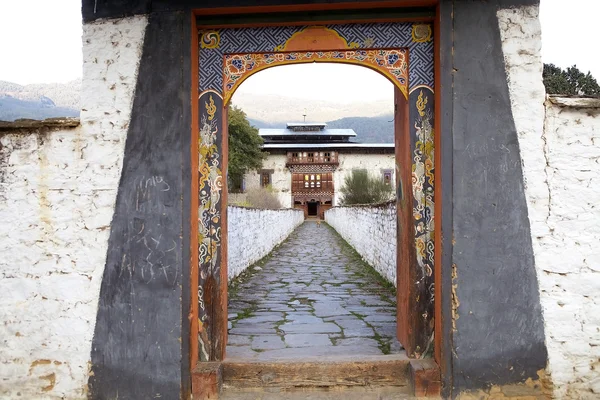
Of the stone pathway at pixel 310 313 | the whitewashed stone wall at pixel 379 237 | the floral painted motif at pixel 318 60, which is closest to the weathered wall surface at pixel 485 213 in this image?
the floral painted motif at pixel 318 60

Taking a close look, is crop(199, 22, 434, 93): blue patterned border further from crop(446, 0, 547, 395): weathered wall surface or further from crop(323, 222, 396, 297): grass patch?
crop(323, 222, 396, 297): grass patch

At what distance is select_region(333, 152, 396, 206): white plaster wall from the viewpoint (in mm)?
44625

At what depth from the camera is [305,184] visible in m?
45.2

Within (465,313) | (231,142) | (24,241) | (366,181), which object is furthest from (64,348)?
(231,142)

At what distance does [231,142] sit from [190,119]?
35390mm

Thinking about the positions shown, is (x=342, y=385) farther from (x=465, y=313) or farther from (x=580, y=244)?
(x=580, y=244)

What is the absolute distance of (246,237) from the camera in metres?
10.1

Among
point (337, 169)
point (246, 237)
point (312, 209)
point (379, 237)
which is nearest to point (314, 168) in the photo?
point (337, 169)

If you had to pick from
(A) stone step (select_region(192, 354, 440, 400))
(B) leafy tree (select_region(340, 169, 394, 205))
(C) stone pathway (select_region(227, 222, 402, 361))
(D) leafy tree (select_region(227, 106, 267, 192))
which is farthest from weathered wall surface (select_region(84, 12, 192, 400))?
(D) leafy tree (select_region(227, 106, 267, 192))

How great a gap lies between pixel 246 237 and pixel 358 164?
35807 mm

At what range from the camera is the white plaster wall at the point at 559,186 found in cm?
369

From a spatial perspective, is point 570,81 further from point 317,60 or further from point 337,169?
point 337,169

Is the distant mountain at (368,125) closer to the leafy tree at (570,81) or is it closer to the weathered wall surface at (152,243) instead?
the leafy tree at (570,81)

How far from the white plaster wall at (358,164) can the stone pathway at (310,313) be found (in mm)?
34394
